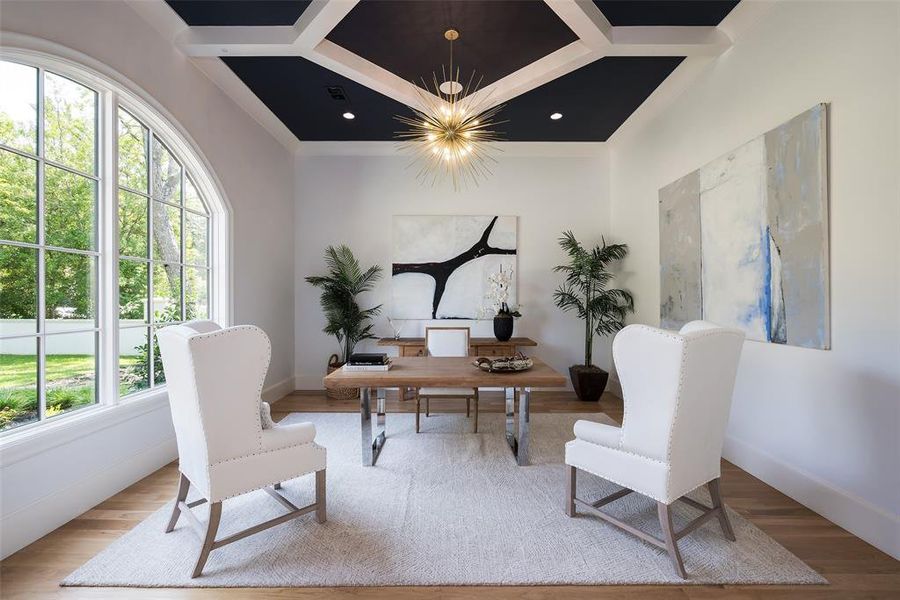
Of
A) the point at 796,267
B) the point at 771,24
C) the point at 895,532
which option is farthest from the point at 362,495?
the point at 771,24

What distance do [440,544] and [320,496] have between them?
27.1 inches

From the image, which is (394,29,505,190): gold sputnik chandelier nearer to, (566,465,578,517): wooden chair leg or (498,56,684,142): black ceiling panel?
(498,56,684,142): black ceiling panel

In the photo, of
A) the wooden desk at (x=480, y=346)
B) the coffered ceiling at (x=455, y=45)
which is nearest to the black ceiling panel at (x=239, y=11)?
the coffered ceiling at (x=455, y=45)

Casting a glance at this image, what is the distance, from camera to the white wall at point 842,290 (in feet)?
6.19

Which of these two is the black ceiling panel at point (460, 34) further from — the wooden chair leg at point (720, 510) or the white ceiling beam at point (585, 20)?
the wooden chair leg at point (720, 510)

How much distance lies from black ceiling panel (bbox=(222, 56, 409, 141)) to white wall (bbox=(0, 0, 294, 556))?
366 mm

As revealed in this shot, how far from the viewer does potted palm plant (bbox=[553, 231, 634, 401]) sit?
A: 456 centimetres

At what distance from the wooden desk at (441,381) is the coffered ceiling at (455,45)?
241 cm

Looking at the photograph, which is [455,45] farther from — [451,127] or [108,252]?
[108,252]

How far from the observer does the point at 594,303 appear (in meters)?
→ 4.60

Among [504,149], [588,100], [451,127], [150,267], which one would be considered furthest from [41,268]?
[504,149]

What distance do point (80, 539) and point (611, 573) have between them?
8.59ft

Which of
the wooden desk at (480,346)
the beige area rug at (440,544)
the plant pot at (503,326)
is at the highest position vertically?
the plant pot at (503,326)

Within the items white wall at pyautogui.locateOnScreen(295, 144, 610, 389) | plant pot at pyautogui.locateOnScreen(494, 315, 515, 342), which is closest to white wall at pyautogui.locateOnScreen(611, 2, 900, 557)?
plant pot at pyautogui.locateOnScreen(494, 315, 515, 342)
